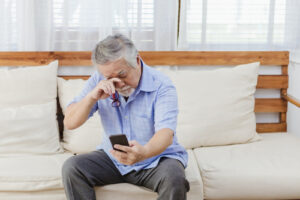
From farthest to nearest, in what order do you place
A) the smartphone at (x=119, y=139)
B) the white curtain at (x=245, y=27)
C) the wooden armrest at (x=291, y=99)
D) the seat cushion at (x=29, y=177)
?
the white curtain at (x=245, y=27), the wooden armrest at (x=291, y=99), the seat cushion at (x=29, y=177), the smartphone at (x=119, y=139)

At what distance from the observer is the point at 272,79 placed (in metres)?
2.80

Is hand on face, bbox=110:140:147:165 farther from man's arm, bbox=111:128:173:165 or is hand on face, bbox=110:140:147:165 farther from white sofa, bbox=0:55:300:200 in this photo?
white sofa, bbox=0:55:300:200

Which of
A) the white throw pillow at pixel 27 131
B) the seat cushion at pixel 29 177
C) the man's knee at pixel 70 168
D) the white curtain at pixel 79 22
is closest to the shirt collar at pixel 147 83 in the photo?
the man's knee at pixel 70 168

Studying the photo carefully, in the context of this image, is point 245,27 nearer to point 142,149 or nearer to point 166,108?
point 166,108

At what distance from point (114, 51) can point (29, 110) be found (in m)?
0.92

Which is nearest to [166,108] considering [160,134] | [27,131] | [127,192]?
[160,134]

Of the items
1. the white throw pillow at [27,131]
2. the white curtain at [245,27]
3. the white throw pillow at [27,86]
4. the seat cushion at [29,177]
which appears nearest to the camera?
the seat cushion at [29,177]

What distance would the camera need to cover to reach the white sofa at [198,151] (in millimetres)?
2002

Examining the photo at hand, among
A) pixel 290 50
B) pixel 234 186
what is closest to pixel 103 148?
pixel 234 186

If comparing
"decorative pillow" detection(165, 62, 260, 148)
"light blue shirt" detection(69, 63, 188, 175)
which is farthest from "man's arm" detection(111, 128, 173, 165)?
"decorative pillow" detection(165, 62, 260, 148)

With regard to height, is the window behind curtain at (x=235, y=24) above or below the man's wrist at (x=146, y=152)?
above

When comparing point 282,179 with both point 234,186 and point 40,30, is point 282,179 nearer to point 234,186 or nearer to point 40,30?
point 234,186

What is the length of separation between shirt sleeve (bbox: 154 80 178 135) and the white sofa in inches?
13.6

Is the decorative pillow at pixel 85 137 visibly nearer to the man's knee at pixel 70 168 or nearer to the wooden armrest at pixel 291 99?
the man's knee at pixel 70 168
